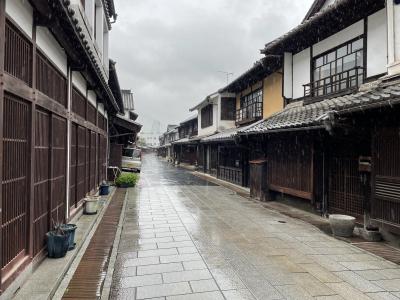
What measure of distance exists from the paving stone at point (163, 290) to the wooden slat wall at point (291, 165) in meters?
7.99

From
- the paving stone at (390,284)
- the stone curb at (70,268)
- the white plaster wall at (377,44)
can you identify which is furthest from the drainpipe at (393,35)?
the stone curb at (70,268)

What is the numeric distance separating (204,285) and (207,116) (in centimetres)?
3042

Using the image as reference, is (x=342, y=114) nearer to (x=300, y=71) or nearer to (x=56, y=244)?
(x=56, y=244)

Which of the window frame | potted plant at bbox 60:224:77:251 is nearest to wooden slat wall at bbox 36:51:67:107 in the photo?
potted plant at bbox 60:224:77:251

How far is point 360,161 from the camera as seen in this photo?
958cm

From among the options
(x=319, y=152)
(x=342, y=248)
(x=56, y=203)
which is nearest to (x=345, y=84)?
(x=319, y=152)

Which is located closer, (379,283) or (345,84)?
(379,283)

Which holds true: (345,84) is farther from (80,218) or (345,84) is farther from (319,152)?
(80,218)

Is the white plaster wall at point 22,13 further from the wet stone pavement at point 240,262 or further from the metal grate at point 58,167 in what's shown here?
the wet stone pavement at point 240,262

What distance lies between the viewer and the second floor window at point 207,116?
110ft

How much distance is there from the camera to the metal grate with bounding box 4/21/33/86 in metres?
4.76

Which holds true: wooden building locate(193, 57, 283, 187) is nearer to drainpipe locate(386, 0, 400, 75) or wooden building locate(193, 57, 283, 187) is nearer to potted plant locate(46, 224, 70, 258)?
drainpipe locate(386, 0, 400, 75)

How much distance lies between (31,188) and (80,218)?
204 inches

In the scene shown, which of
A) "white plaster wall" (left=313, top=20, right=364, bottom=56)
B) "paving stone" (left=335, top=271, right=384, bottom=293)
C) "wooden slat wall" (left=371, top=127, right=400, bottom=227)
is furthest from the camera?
"white plaster wall" (left=313, top=20, right=364, bottom=56)
